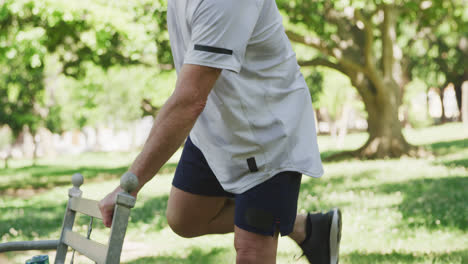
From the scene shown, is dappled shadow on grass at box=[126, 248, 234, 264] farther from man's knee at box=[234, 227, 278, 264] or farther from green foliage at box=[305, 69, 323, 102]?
green foliage at box=[305, 69, 323, 102]

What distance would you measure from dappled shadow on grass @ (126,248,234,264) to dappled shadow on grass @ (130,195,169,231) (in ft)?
6.43

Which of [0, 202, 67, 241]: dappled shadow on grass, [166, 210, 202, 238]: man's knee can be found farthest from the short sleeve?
[0, 202, 67, 241]: dappled shadow on grass

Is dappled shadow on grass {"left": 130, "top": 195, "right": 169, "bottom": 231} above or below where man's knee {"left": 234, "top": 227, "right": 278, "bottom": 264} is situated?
below

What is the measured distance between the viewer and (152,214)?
9023 millimetres

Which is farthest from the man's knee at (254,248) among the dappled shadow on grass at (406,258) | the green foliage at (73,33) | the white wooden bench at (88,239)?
the green foliage at (73,33)

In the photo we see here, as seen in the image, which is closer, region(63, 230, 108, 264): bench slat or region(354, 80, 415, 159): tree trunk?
region(63, 230, 108, 264): bench slat

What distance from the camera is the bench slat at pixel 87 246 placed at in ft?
7.04

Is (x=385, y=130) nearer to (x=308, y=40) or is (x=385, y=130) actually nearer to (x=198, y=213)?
(x=308, y=40)

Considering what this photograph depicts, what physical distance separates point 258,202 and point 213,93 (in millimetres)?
529

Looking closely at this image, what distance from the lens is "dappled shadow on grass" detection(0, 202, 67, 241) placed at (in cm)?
785

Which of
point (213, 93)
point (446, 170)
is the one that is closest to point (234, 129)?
point (213, 93)

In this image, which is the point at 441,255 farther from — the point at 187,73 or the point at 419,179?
the point at 419,179

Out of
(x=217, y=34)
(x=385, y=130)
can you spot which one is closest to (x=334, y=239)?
(x=217, y=34)

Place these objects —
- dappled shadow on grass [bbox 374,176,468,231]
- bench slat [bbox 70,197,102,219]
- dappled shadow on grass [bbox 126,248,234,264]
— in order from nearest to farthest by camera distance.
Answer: bench slat [bbox 70,197,102,219], dappled shadow on grass [bbox 126,248,234,264], dappled shadow on grass [bbox 374,176,468,231]
